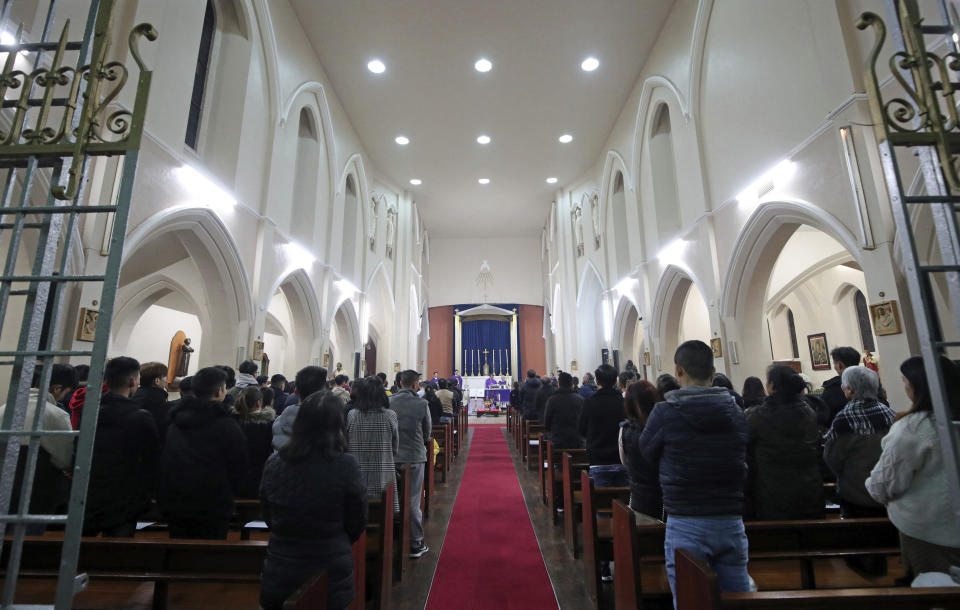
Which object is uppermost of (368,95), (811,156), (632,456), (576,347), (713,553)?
(368,95)

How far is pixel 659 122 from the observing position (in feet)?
30.7

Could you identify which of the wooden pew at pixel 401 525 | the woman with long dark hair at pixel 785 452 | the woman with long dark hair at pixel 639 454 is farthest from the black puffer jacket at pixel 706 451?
the wooden pew at pixel 401 525

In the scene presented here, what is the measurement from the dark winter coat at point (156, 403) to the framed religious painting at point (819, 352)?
1378 centimetres

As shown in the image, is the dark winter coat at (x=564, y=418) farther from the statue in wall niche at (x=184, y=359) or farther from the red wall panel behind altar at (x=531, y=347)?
the red wall panel behind altar at (x=531, y=347)

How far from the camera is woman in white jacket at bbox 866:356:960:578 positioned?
1.66 m

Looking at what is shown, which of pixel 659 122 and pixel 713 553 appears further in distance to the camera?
pixel 659 122

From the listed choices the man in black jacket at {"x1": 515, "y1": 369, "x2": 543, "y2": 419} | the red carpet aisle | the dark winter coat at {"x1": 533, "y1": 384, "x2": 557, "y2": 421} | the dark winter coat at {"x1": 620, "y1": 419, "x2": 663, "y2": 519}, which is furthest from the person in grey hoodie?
the man in black jacket at {"x1": 515, "y1": 369, "x2": 543, "y2": 419}

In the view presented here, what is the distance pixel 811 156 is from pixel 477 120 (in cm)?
791

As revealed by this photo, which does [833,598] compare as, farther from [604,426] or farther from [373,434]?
[373,434]

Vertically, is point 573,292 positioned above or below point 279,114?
below

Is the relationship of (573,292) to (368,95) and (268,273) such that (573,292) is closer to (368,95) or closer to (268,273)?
(368,95)

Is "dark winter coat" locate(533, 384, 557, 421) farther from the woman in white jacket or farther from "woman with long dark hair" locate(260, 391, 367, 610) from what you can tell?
"woman with long dark hair" locate(260, 391, 367, 610)

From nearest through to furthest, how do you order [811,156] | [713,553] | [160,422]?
[713,553], [160,422], [811,156]

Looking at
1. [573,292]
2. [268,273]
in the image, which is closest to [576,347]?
[573,292]
